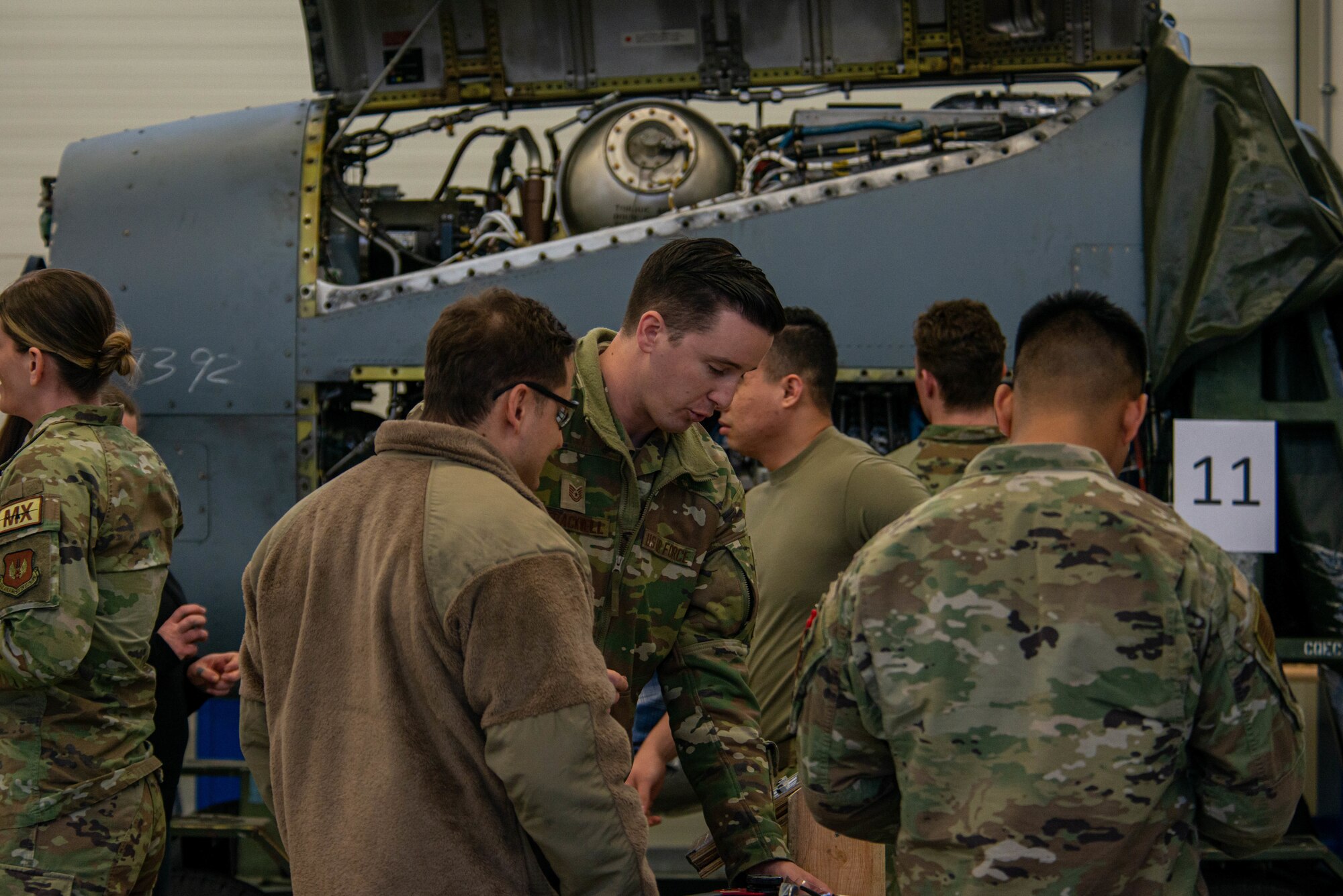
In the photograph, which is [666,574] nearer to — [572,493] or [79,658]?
[572,493]

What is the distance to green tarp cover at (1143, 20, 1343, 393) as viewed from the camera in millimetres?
4148

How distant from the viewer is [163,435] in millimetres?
4551

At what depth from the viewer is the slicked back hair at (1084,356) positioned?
1.97 m

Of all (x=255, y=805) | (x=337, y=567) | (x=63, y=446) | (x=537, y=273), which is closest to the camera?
(x=337, y=567)

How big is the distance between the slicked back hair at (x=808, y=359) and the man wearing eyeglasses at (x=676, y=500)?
0.97m

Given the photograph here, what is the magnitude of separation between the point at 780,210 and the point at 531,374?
109 inches

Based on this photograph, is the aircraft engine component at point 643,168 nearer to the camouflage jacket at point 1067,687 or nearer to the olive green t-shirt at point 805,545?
the olive green t-shirt at point 805,545

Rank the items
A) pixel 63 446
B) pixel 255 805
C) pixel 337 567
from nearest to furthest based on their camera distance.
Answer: pixel 337 567 < pixel 63 446 < pixel 255 805

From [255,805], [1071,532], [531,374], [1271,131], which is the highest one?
[1271,131]

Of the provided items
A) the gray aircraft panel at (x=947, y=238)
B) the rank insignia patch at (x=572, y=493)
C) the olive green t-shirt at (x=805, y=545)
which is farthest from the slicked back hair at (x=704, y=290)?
the gray aircraft panel at (x=947, y=238)

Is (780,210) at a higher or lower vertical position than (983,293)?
higher

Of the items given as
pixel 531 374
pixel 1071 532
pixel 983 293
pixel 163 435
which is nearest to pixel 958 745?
pixel 1071 532

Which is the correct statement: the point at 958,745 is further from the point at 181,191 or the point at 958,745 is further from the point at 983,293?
the point at 181,191

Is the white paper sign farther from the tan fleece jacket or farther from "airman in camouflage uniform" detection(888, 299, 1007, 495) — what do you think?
the tan fleece jacket
